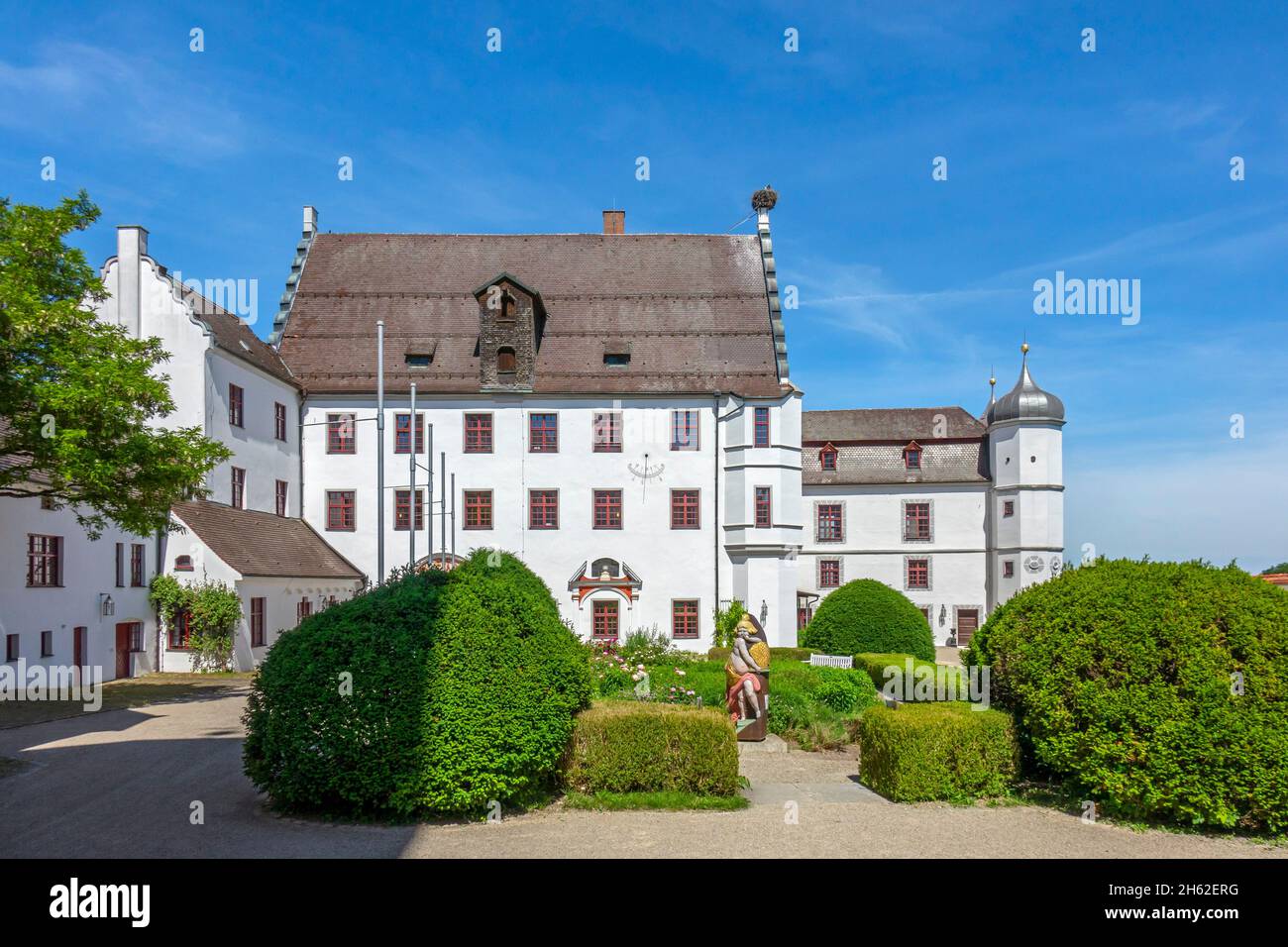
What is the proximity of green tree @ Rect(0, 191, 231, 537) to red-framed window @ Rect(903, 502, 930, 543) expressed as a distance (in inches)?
1298

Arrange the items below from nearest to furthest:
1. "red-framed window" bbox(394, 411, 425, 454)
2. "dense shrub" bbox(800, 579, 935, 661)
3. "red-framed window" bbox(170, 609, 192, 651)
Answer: "red-framed window" bbox(170, 609, 192, 651)
"dense shrub" bbox(800, 579, 935, 661)
"red-framed window" bbox(394, 411, 425, 454)

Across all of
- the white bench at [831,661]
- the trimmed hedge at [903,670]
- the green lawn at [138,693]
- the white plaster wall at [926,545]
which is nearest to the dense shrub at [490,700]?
the trimmed hedge at [903,670]

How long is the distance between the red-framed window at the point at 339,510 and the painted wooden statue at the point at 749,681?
69.9 feet

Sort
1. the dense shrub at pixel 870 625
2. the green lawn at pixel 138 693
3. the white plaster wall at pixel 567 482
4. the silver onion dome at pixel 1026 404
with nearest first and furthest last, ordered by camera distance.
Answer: the green lawn at pixel 138 693, the dense shrub at pixel 870 625, the white plaster wall at pixel 567 482, the silver onion dome at pixel 1026 404

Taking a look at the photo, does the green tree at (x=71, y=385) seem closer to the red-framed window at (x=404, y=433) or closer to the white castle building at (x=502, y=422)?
the white castle building at (x=502, y=422)

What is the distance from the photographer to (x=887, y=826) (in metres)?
9.44

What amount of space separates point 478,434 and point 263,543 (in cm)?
812

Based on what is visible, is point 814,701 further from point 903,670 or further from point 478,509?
point 478,509

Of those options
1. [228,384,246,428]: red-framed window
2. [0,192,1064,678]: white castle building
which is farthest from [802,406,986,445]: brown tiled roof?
[228,384,246,428]: red-framed window

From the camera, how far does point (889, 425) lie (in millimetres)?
44562

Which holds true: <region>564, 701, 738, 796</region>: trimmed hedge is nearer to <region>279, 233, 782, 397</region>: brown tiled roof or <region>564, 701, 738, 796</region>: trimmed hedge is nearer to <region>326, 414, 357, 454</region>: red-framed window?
<region>279, 233, 782, 397</region>: brown tiled roof

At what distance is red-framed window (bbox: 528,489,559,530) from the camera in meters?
32.6

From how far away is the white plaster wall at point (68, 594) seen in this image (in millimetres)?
19766
